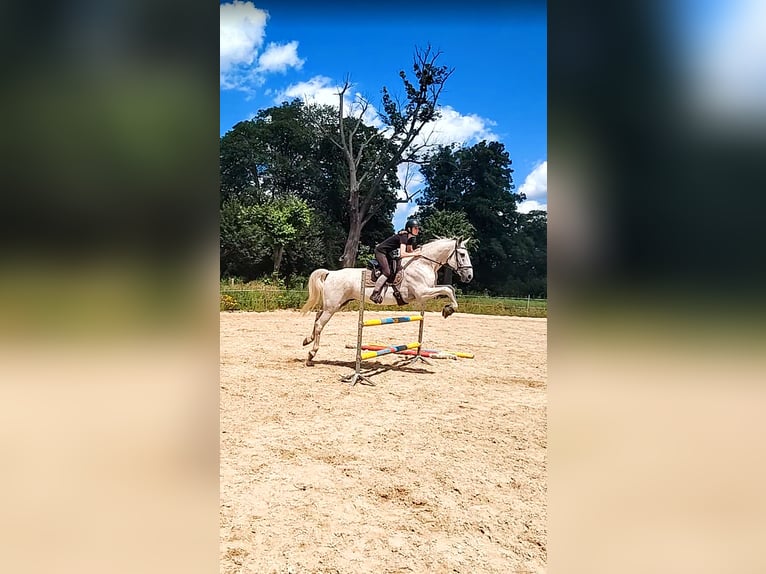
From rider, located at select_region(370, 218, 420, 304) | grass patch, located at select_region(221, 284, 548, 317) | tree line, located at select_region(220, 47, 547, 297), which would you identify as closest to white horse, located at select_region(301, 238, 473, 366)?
rider, located at select_region(370, 218, 420, 304)

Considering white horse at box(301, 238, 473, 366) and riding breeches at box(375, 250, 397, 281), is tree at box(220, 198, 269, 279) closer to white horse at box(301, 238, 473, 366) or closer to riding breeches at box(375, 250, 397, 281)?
white horse at box(301, 238, 473, 366)

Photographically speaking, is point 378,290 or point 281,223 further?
point 281,223

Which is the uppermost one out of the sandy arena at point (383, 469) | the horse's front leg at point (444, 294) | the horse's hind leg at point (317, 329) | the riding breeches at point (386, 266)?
the riding breeches at point (386, 266)

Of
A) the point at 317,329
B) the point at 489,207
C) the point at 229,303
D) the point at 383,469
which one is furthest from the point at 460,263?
the point at 489,207

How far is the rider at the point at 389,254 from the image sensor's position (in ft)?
21.7

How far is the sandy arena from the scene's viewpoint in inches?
77.0

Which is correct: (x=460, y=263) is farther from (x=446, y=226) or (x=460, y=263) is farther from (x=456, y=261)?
(x=446, y=226)

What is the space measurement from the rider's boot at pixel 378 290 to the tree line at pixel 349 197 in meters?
13.4

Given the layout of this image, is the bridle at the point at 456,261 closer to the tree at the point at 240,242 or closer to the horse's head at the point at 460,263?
the horse's head at the point at 460,263

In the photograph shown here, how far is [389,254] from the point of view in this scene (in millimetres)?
6812

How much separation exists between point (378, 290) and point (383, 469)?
3.75 meters
